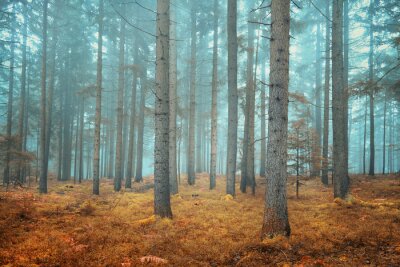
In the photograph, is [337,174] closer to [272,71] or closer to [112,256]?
[272,71]

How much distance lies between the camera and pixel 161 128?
852 cm

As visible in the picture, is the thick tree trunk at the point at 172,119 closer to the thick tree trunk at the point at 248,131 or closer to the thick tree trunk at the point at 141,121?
the thick tree trunk at the point at 248,131

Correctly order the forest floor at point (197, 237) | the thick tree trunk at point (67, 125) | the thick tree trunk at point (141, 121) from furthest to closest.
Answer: the thick tree trunk at point (67, 125) < the thick tree trunk at point (141, 121) < the forest floor at point (197, 237)

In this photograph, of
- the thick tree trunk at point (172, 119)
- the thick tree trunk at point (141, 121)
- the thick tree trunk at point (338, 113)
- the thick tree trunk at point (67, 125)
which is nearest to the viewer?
the thick tree trunk at point (338, 113)

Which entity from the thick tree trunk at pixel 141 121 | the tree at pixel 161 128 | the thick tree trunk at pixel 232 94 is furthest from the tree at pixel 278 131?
the thick tree trunk at pixel 141 121

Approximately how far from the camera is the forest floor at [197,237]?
494 centimetres

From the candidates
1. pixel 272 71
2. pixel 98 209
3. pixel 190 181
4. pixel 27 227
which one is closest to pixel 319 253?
pixel 272 71

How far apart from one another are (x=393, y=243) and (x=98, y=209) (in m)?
9.83

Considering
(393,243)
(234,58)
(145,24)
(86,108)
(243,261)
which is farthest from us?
(86,108)

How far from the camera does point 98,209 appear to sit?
10273 millimetres

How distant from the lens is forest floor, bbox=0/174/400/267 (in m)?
4.94

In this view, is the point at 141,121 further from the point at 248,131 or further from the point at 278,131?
the point at 278,131

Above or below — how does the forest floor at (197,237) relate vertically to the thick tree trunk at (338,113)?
below

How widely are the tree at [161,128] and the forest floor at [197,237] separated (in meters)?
0.66
